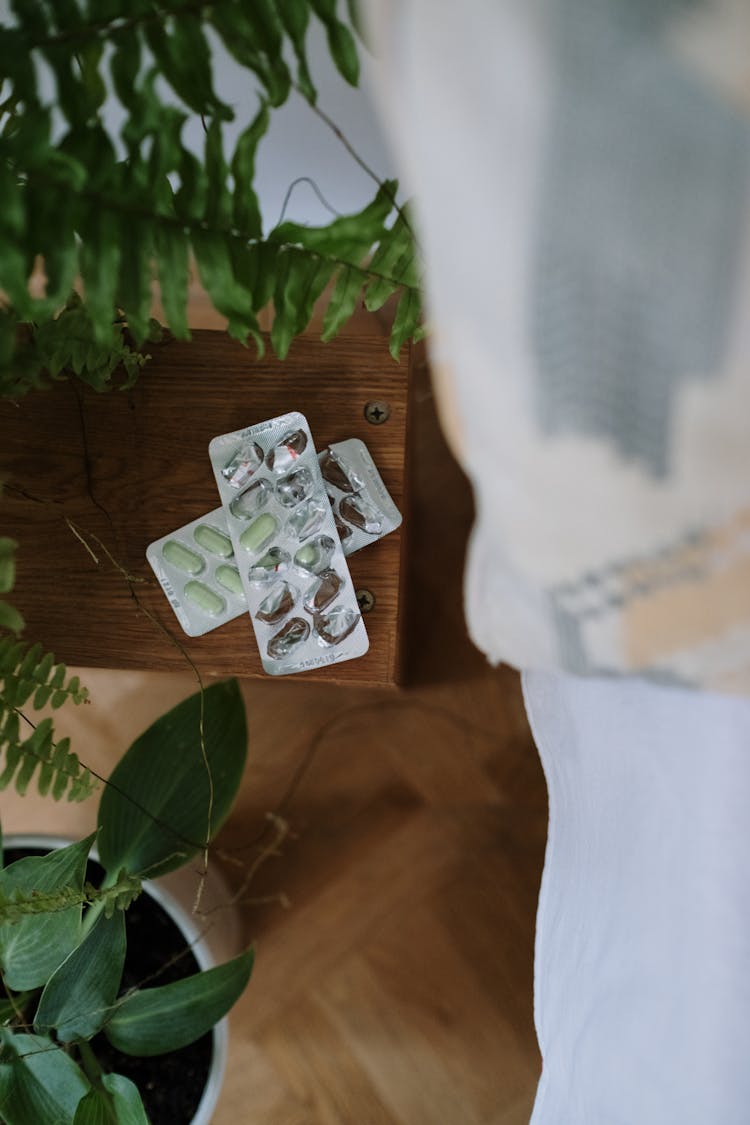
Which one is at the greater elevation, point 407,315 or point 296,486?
point 407,315

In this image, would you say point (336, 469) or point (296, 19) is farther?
point (336, 469)

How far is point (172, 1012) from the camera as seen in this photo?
795 mm

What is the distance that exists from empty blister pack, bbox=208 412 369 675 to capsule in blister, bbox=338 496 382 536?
2 cm

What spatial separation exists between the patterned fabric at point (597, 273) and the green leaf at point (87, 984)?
0.56 metres

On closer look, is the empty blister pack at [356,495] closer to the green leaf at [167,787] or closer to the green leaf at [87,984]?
the green leaf at [167,787]

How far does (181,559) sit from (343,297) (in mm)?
276

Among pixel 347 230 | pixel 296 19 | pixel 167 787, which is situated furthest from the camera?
pixel 167 787

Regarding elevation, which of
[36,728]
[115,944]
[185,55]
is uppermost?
[185,55]

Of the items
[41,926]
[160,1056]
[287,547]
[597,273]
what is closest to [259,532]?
[287,547]

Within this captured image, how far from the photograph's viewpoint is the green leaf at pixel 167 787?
2.73ft

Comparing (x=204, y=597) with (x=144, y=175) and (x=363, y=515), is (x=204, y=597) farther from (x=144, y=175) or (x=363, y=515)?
(x=144, y=175)

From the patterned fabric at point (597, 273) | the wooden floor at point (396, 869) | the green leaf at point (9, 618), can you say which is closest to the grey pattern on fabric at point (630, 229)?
the patterned fabric at point (597, 273)

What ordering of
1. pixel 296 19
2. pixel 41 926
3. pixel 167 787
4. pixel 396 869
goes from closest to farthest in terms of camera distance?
pixel 296 19, pixel 41 926, pixel 167 787, pixel 396 869

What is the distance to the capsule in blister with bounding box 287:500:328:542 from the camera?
2.57 feet
